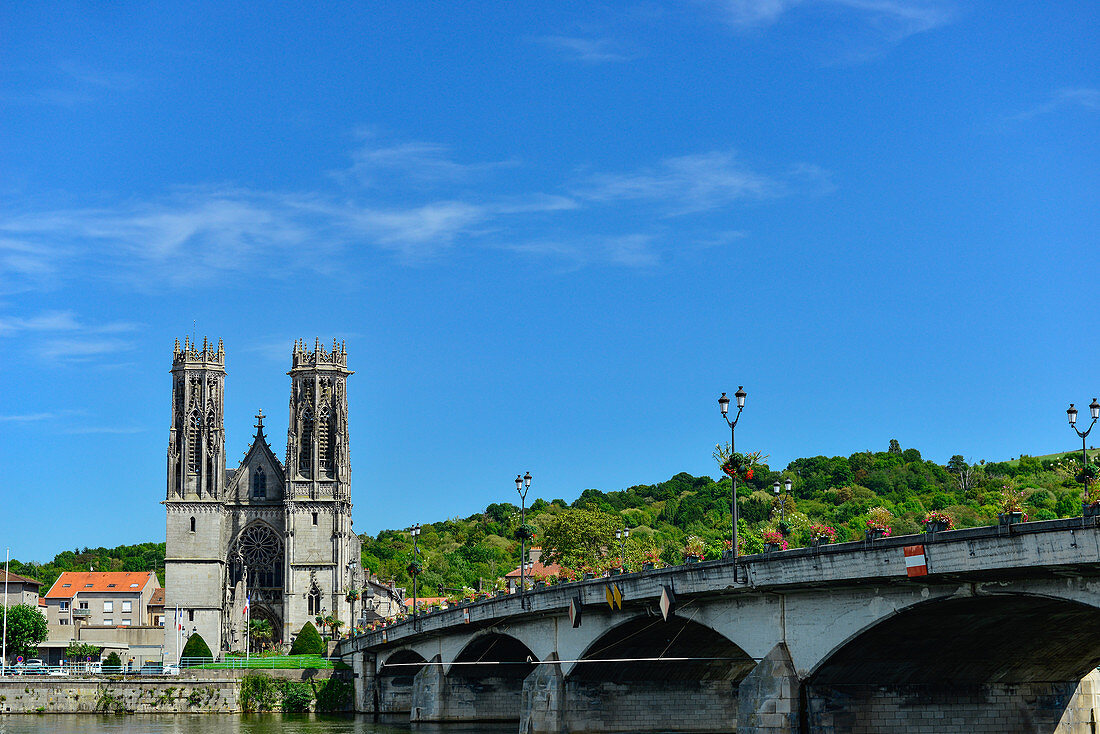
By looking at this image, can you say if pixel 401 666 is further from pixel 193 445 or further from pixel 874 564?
pixel 193 445

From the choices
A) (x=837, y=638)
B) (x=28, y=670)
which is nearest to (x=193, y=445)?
(x=28, y=670)

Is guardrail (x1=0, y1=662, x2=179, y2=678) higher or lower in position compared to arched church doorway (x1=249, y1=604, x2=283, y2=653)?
lower

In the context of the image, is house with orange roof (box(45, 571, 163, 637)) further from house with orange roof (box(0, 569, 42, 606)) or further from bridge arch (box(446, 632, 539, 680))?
bridge arch (box(446, 632, 539, 680))

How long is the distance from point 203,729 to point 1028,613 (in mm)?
46031

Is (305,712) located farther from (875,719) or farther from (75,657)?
(875,719)

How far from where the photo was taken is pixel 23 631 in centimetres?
10950

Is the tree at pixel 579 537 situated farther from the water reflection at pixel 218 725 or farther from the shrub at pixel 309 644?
the water reflection at pixel 218 725

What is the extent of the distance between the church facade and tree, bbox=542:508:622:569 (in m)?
20.0

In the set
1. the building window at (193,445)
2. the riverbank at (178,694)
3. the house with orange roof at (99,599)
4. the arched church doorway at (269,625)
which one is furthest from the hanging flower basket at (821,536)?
the house with orange roof at (99,599)

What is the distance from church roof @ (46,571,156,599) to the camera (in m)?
141

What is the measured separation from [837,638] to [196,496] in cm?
9593

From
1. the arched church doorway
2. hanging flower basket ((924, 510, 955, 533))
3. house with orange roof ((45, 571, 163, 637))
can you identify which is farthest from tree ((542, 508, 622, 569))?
hanging flower basket ((924, 510, 955, 533))

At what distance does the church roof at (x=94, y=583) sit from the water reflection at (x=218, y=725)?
61398 millimetres

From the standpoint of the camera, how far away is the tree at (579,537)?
120m
